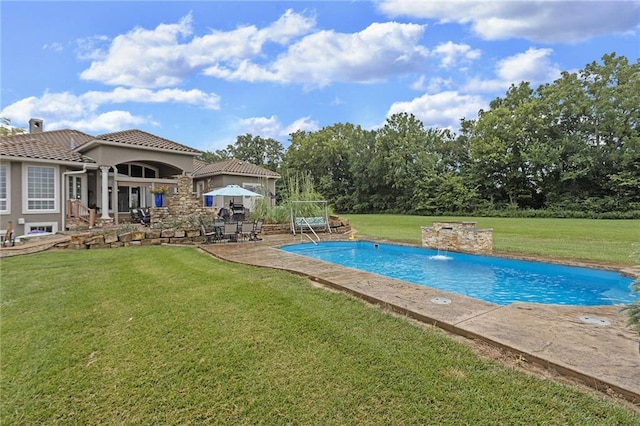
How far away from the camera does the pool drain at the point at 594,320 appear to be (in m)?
3.94

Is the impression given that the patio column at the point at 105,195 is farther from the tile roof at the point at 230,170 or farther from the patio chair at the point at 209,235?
the tile roof at the point at 230,170

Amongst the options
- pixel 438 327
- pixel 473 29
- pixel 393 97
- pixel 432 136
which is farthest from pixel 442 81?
pixel 438 327

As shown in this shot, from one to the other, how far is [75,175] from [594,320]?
18111mm

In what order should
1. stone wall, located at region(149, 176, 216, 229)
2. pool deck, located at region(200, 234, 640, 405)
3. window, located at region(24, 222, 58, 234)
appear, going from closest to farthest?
pool deck, located at region(200, 234, 640, 405)
stone wall, located at region(149, 176, 216, 229)
window, located at region(24, 222, 58, 234)

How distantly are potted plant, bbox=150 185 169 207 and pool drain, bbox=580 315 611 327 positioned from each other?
57.5ft

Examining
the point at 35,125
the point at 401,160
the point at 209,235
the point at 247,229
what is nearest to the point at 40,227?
the point at 209,235

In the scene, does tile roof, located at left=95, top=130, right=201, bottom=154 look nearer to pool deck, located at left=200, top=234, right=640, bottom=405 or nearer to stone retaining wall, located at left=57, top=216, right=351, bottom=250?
stone retaining wall, located at left=57, top=216, right=351, bottom=250

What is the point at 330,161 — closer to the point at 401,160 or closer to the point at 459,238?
the point at 401,160

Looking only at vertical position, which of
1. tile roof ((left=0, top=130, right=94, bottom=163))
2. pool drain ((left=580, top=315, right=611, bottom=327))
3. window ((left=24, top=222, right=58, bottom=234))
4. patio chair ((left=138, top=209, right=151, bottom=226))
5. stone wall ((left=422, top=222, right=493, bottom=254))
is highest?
tile roof ((left=0, top=130, right=94, bottom=163))

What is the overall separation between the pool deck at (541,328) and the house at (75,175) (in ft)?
35.3

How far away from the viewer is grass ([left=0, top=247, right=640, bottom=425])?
247 cm

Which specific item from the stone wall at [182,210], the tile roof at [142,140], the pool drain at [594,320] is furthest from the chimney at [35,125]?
the pool drain at [594,320]

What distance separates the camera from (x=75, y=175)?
14.8m

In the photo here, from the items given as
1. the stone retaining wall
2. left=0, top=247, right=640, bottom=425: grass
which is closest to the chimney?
the stone retaining wall
